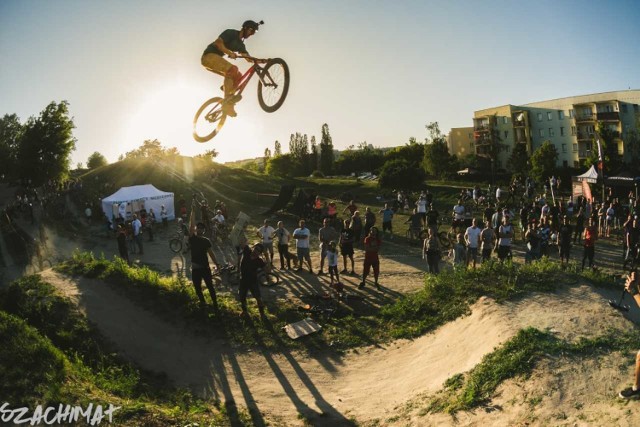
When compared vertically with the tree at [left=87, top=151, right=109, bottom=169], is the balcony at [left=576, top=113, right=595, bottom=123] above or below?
below

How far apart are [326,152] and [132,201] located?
5910cm

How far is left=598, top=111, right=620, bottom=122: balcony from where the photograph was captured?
57656mm

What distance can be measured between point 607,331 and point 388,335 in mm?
4302

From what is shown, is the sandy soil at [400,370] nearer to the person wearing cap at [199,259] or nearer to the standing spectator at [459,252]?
the person wearing cap at [199,259]

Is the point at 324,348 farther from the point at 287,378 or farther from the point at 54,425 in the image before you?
the point at 54,425

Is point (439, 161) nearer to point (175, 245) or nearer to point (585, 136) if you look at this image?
point (585, 136)

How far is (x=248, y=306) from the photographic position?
1191 cm

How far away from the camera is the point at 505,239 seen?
13.4 metres

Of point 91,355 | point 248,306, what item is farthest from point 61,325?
point 248,306

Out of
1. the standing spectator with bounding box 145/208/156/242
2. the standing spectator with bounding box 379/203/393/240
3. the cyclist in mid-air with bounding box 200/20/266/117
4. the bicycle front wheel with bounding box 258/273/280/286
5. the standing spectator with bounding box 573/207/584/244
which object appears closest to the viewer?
the cyclist in mid-air with bounding box 200/20/266/117

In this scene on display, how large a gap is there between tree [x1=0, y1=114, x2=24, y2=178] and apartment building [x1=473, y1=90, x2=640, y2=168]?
63858 millimetres

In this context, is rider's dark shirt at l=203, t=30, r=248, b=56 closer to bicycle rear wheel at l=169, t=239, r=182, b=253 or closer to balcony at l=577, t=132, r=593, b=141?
bicycle rear wheel at l=169, t=239, r=182, b=253

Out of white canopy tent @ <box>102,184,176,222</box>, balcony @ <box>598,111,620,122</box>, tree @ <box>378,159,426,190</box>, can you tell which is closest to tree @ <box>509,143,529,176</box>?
balcony @ <box>598,111,620,122</box>

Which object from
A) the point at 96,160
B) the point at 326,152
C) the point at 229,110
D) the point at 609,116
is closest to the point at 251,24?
the point at 229,110
